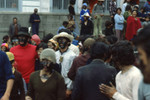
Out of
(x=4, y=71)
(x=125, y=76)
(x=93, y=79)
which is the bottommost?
(x=4, y=71)

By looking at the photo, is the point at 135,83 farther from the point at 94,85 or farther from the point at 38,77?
the point at 38,77

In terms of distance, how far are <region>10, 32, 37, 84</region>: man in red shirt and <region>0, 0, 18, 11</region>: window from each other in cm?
1327

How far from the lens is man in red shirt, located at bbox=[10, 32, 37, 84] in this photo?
7.81 m

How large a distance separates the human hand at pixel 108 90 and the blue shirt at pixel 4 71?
64.2 inches

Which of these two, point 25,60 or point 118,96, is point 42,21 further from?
point 118,96

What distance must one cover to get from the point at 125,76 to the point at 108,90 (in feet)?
1.12

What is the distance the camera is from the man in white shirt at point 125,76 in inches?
163

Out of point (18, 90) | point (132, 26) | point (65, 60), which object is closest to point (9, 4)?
point (132, 26)

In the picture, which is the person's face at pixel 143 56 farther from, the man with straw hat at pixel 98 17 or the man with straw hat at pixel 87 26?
the man with straw hat at pixel 98 17

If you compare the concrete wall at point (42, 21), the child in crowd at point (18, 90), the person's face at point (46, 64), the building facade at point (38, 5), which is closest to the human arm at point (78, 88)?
the person's face at point (46, 64)

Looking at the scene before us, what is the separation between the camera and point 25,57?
7.83 m

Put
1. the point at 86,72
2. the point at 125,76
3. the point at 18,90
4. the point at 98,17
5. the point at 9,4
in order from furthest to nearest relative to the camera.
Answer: the point at 9,4 < the point at 98,17 < the point at 18,90 < the point at 86,72 < the point at 125,76

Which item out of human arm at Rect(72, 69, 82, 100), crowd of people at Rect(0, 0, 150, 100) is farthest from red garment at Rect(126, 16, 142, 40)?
human arm at Rect(72, 69, 82, 100)

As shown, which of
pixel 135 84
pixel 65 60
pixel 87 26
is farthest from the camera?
Result: pixel 87 26
